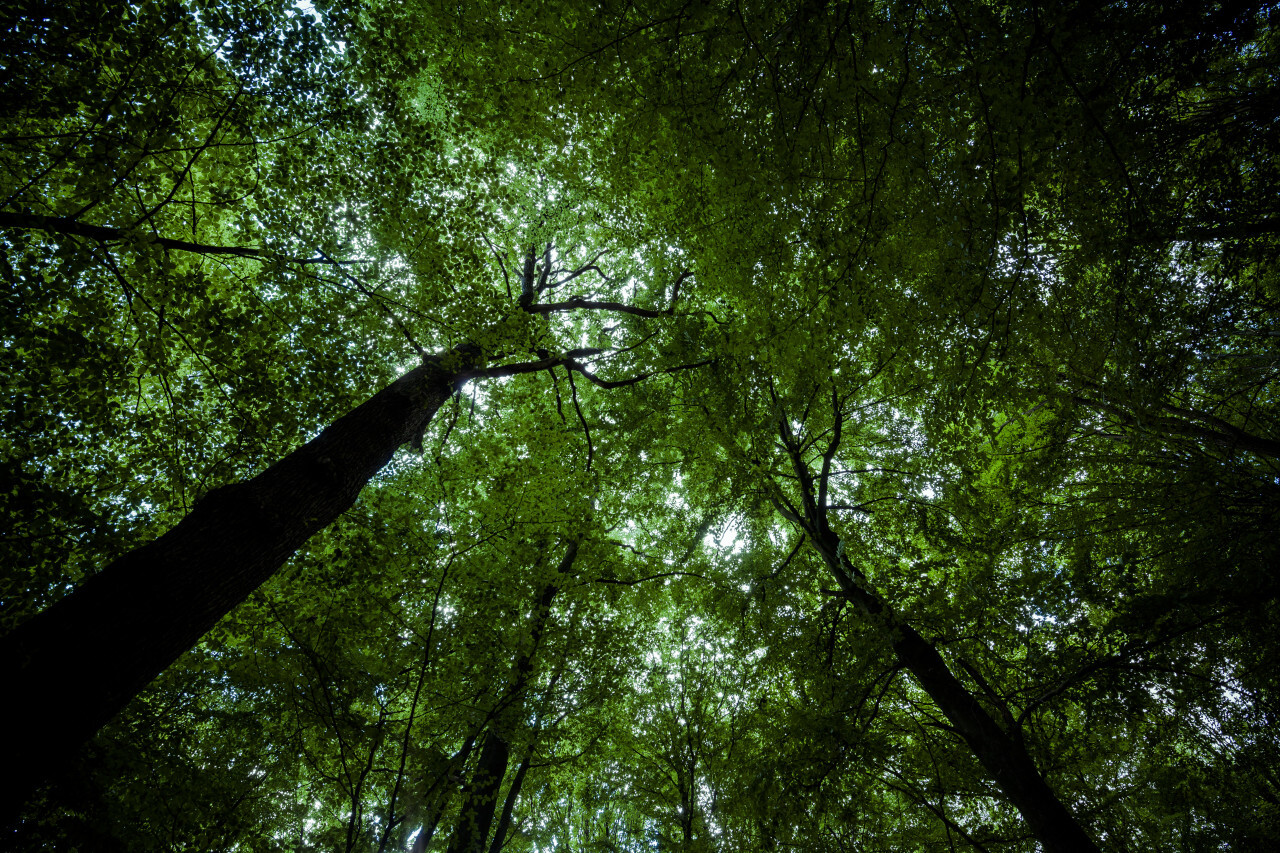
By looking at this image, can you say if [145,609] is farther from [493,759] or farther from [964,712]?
[964,712]

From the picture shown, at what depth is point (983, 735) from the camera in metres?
4.22

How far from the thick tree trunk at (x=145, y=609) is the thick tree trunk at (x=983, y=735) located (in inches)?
191

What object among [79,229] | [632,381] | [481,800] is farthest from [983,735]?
[79,229]

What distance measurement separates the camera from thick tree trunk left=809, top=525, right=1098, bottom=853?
150 inches

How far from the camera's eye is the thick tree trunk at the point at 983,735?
380 cm

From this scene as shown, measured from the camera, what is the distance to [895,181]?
376cm

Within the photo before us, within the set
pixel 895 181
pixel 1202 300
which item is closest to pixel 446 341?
pixel 895 181

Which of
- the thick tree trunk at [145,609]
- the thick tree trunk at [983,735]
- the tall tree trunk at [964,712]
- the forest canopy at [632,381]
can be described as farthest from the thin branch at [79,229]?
the thick tree trunk at [983,735]

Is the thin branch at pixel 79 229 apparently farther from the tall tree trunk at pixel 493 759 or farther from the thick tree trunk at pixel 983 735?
the thick tree trunk at pixel 983 735

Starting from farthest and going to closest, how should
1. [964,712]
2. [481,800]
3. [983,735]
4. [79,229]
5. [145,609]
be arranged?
[481,800], [964,712], [983,735], [79,229], [145,609]

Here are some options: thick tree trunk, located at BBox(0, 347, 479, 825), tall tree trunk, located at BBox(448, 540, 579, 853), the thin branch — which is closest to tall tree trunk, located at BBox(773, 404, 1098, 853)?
tall tree trunk, located at BBox(448, 540, 579, 853)

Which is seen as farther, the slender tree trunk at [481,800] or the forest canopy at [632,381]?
the slender tree trunk at [481,800]

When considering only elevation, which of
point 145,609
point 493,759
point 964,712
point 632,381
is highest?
point 632,381

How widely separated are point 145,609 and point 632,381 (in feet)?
17.1
